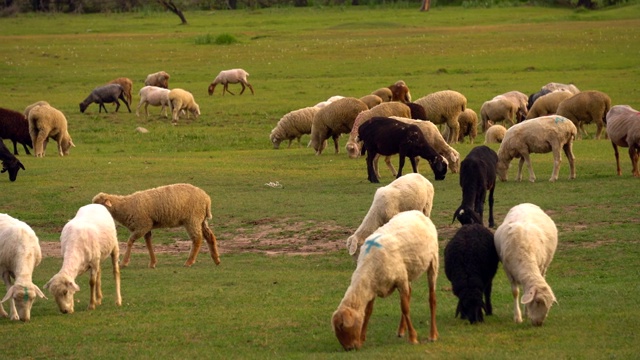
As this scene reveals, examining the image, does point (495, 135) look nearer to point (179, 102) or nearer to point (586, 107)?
point (586, 107)

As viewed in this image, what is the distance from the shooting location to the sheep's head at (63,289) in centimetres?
1077

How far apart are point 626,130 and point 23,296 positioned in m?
12.1

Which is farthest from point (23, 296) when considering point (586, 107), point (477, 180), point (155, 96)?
point (155, 96)

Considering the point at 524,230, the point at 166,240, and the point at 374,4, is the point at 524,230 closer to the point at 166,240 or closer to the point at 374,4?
the point at 166,240

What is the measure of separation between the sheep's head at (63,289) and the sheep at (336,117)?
13.7 meters

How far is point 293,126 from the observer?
88.3 feet

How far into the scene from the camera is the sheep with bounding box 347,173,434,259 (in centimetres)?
1240

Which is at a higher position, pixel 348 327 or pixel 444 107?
pixel 348 327

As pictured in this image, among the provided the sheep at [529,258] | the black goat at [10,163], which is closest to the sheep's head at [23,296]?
the sheep at [529,258]

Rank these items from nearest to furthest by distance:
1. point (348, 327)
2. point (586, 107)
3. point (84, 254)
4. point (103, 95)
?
point (348, 327) → point (84, 254) → point (586, 107) → point (103, 95)

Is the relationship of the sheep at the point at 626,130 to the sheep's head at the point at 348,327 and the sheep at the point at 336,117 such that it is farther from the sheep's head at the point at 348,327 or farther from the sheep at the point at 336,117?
the sheep's head at the point at 348,327

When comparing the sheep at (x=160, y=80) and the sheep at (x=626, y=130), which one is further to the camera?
the sheep at (x=160, y=80)

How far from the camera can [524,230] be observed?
393 inches

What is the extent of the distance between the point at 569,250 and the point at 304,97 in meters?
22.9
